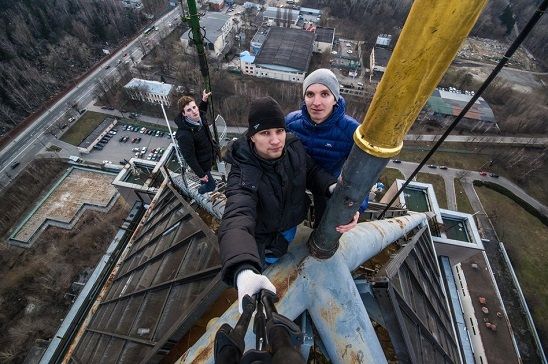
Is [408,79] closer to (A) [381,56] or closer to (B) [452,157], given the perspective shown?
(B) [452,157]

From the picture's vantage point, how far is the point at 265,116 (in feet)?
10.4

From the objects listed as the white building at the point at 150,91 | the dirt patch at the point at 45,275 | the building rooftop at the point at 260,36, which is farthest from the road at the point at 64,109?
the building rooftop at the point at 260,36

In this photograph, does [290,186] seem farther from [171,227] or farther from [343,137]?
[171,227]

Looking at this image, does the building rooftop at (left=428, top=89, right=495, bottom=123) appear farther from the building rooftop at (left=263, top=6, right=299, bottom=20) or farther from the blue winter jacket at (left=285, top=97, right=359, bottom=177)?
the blue winter jacket at (left=285, top=97, right=359, bottom=177)

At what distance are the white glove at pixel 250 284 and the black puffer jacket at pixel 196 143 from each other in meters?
5.11

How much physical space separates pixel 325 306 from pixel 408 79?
3032mm

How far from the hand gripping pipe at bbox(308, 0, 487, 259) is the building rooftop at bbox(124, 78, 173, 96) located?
37.6m

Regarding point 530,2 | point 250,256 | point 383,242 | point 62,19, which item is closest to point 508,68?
point 530,2

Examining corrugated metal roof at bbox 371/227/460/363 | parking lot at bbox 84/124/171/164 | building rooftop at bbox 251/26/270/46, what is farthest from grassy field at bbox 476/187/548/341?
building rooftop at bbox 251/26/270/46

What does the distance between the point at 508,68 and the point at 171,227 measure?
215 ft

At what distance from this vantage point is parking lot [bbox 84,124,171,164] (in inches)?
1204

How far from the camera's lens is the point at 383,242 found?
17.1 feet

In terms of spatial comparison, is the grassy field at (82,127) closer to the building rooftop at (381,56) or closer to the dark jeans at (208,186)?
the dark jeans at (208,186)

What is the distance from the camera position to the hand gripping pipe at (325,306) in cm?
354
